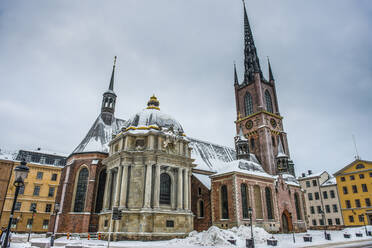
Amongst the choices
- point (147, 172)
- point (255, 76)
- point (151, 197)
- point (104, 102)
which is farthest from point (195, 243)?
point (255, 76)

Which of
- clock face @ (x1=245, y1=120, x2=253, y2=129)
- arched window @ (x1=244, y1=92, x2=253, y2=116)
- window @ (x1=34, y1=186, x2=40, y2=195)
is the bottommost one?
window @ (x1=34, y1=186, x2=40, y2=195)

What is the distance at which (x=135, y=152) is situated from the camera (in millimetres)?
30266

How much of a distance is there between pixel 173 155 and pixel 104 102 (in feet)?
61.6

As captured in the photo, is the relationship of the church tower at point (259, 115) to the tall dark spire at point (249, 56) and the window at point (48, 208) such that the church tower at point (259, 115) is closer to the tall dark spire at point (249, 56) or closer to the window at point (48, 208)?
the tall dark spire at point (249, 56)

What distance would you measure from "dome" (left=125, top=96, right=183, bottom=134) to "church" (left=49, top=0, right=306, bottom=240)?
0.13 meters

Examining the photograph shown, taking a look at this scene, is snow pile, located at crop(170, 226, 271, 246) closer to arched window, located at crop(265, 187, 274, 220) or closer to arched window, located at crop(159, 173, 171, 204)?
arched window, located at crop(159, 173, 171, 204)

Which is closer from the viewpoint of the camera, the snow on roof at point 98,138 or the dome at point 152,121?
the dome at point 152,121

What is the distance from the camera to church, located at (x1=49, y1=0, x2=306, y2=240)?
93.4 feet

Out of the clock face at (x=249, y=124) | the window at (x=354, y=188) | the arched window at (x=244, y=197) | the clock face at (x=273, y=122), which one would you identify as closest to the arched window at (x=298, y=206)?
the arched window at (x=244, y=197)

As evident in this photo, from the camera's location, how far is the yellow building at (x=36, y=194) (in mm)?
42219

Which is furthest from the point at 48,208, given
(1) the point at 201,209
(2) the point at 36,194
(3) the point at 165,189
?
(1) the point at 201,209

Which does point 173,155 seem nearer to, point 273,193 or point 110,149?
point 110,149

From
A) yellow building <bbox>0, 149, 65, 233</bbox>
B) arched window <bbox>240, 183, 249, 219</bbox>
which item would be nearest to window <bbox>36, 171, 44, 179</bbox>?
yellow building <bbox>0, 149, 65, 233</bbox>

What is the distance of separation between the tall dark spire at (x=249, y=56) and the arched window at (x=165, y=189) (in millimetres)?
32756
